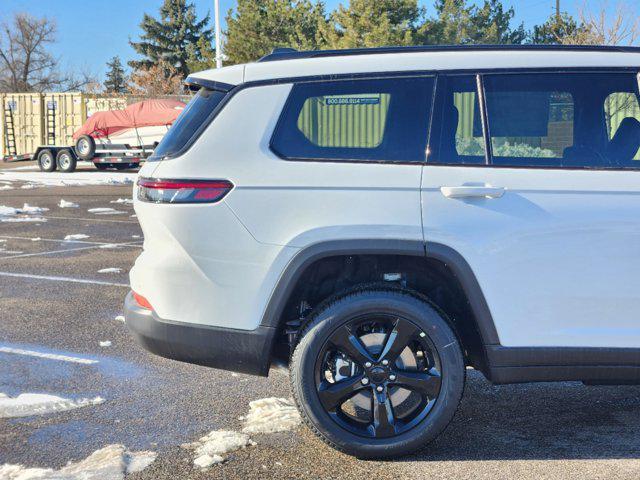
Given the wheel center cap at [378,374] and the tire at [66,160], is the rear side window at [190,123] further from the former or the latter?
the tire at [66,160]

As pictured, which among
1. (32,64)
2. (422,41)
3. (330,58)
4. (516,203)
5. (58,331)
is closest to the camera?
(516,203)

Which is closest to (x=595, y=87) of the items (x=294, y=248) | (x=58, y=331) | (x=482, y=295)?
(x=482, y=295)

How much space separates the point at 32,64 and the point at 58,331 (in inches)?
2697

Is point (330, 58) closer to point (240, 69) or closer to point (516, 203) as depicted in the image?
point (240, 69)

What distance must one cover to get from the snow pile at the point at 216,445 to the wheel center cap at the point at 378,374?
2.37 ft

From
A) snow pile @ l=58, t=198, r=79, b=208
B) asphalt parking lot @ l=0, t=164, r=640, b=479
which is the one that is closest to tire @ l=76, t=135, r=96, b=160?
snow pile @ l=58, t=198, r=79, b=208

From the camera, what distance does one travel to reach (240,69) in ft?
12.2

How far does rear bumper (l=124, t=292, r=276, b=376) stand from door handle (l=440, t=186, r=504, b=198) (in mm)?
1037

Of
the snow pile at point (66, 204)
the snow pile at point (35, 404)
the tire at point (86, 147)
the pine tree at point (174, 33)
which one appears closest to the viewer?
the snow pile at point (35, 404)

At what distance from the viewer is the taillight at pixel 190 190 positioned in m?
3.55

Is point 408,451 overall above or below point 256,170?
below

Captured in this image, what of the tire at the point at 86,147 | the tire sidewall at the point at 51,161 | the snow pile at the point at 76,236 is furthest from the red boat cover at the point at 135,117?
the snow pile at the point at 76,236

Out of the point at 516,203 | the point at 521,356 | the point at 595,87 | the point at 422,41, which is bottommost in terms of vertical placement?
the point at 521,356

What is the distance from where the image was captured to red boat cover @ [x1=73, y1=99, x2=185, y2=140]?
23.8 meters
